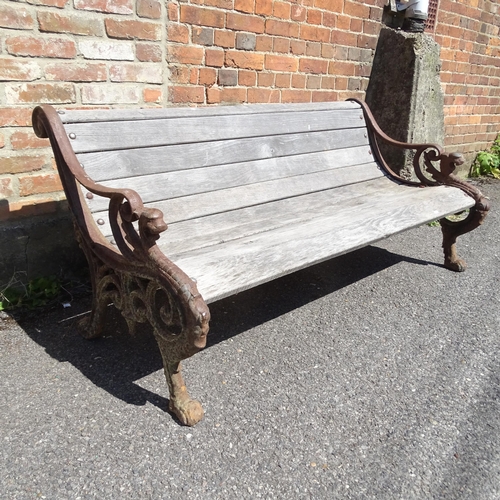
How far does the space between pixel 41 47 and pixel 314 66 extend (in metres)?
2.19

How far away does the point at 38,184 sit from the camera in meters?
2.73

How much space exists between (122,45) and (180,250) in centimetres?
136

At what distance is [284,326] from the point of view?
2.68 metres

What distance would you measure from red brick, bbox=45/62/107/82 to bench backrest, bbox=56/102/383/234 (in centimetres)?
50

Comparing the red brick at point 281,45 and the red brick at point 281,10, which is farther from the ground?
the red brick at point 281,10

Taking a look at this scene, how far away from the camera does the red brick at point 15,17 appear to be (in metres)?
2.39

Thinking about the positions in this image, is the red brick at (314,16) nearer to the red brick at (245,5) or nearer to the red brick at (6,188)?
the red brick at (245,5)

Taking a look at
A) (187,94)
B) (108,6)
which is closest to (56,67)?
(108,6)

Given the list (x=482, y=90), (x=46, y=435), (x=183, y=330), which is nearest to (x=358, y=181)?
(x=183, y=330)

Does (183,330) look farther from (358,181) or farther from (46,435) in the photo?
(358,181)

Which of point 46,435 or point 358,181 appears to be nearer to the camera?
point 46,435

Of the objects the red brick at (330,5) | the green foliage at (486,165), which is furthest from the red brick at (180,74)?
the green foliage at (486,165)

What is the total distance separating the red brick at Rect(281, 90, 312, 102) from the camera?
388 cm

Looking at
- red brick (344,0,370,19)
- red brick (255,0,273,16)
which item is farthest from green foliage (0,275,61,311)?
red brick (344,0,370,19)
